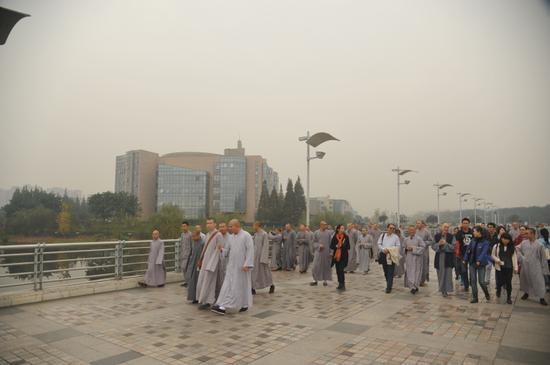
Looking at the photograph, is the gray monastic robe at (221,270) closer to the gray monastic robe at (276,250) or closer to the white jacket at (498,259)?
the white jacket at (498,259)

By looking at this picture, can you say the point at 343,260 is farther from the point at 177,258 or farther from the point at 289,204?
the point at 289,204

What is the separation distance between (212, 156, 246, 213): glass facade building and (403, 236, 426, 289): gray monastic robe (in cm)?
10187

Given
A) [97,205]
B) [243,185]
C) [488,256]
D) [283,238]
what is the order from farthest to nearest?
[243,185], [97,205], [283,238], [488,256]

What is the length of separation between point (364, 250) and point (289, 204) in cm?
8191

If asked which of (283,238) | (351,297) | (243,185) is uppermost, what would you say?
(243,185)

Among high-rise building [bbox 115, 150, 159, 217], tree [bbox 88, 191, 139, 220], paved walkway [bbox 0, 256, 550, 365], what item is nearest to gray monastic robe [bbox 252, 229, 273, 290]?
paved walkway [bbox 0, 256, 550, 365]

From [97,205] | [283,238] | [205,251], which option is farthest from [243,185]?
[205,251]

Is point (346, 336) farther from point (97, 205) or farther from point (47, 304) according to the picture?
point (97, 205)

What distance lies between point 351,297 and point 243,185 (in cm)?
10296

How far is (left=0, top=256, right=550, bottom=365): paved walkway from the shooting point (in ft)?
16.8

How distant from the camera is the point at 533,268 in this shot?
368 inches

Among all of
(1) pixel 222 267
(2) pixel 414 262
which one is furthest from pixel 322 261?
(1) pixel 222 267

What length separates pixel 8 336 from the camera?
19.4 ft

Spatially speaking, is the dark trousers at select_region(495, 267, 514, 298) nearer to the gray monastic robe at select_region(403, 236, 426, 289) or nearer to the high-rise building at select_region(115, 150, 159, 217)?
the gray monastic robe at select_region(403, 236, 426, 289)
